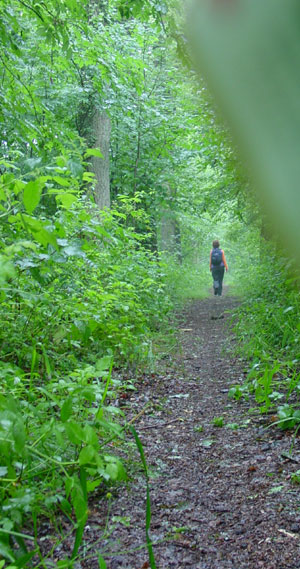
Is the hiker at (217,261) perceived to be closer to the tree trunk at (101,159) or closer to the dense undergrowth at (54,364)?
the tree trunk at (101,159)

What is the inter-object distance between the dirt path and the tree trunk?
5.09 m

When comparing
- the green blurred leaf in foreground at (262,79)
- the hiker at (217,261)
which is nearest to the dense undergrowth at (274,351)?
the green blurred leaf in foreground at (262,79)

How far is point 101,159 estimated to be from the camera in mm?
8453

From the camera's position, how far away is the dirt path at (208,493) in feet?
5.98

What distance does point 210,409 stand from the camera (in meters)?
3.64

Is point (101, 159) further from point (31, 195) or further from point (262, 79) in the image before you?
point (262, 79)

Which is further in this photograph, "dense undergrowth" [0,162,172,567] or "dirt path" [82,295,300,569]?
"dirt path" [82,295,300,569]

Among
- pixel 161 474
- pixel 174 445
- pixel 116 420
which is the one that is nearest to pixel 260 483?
pixel 161 474

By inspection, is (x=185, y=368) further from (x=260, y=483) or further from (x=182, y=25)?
(x=182, y=25)

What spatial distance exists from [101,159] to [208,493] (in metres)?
7.11

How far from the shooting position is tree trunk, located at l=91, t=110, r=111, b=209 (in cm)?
830

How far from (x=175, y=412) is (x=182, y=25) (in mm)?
3450

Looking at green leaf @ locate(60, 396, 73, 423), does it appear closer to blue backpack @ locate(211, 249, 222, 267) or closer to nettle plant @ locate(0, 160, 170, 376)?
nettle plant @ locate(0, 160, 170, 376)

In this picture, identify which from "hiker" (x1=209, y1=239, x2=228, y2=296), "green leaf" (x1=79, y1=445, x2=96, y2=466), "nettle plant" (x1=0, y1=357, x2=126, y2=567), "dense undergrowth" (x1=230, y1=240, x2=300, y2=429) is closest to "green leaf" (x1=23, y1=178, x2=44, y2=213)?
"nettle plant" (x1=0, y1=357, x2=126, y2=567)
